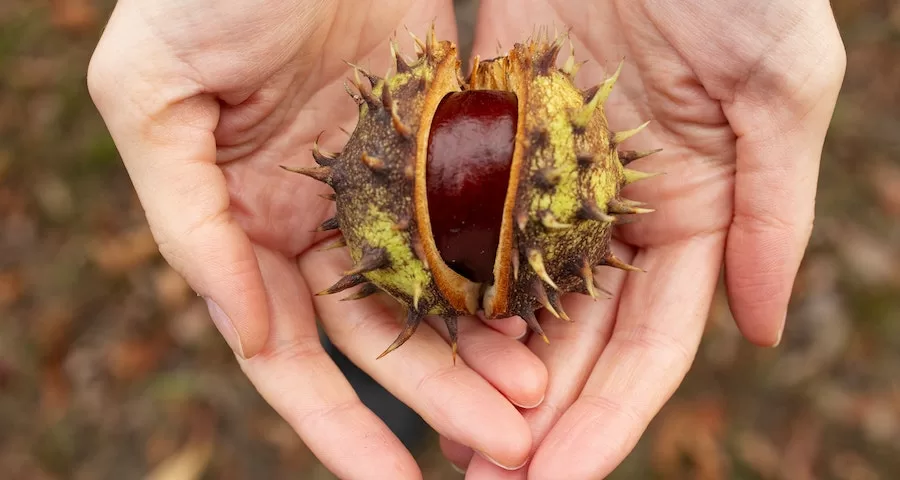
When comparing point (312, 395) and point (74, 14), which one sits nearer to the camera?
point (312, 395)

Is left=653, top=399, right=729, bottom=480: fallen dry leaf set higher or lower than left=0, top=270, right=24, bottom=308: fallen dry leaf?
lower

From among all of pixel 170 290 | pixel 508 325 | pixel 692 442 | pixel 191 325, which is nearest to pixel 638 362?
pixel 508 325

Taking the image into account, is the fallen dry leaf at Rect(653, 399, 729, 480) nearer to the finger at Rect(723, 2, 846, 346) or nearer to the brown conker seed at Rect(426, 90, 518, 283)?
the finger at Rect(723, 2, 846, 346)

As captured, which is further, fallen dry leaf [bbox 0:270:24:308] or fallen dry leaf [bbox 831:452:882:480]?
fallen dry leaf [bbox 0:270:24:308]

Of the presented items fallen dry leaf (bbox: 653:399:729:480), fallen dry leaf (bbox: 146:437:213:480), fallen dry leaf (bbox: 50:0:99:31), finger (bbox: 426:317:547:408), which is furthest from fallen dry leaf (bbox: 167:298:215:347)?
fallen dry leaf (bbox: 653:399:729:480)

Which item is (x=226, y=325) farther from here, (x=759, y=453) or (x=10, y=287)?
(x=759, y=453)

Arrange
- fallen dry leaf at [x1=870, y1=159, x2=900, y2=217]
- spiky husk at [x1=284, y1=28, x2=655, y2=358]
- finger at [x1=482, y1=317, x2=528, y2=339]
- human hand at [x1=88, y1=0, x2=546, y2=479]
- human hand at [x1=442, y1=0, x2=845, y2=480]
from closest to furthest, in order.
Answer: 1. spiky husk at [x1=284, y1=28, x2=655, y2=358]
2. human hand at [x1=88, y1=0, x2=546, y2=479]
3. human hand at [x1=442, y1=0, x2=845, y2=480]
4. finger at [x1=482, y1=317, x2=528, y2=339]
5. fallen dry leaf at [x1=870, y1=159, x2=900, y2=217]
